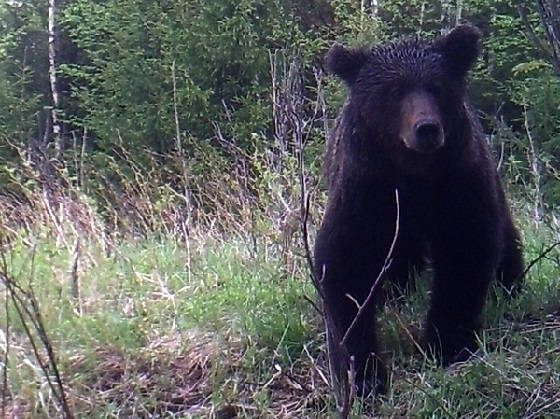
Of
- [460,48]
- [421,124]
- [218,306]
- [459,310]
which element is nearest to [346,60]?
[460,48]

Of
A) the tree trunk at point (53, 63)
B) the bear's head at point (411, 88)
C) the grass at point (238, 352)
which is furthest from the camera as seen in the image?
the tree trunk at point (53, 63)

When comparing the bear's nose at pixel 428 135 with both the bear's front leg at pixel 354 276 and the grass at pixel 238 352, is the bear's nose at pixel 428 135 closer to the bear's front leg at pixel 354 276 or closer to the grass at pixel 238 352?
the bear's front leg at pixel 354 276

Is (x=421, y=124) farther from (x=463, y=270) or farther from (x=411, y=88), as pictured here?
(x=463, y=270)

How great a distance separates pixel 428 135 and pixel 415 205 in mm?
425

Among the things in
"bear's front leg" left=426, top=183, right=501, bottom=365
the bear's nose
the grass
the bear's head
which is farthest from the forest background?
the bear's nose

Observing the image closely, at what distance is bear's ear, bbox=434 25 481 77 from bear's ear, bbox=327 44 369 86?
0.33 metres

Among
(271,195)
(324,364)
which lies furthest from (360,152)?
(271,195)

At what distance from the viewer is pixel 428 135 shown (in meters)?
3.54

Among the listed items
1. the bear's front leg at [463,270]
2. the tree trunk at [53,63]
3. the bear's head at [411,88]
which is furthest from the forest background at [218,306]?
the tree trunk at [53,63]

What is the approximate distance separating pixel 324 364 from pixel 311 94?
36.3ft

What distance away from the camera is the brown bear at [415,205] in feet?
12.3

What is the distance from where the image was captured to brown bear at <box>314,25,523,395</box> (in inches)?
148

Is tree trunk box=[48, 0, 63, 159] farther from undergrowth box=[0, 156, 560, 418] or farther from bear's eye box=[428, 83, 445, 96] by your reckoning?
bear's eye box=[428, 83, 445, 96]

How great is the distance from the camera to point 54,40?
2091 cm
